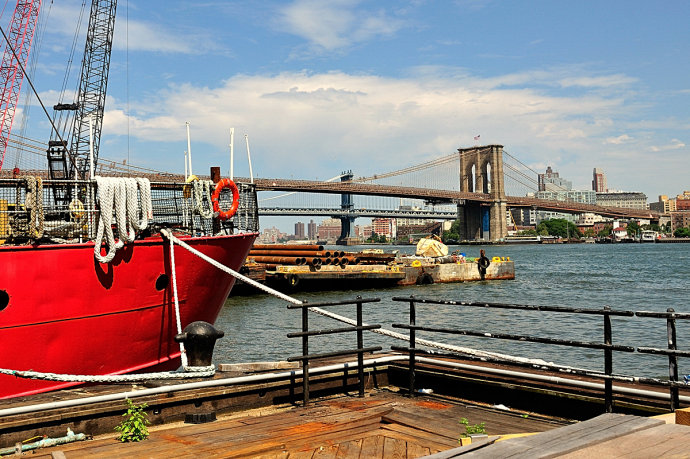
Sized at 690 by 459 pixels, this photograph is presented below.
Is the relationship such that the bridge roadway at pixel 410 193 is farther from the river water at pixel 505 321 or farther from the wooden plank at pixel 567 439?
the wooden plank at pixel 567 439

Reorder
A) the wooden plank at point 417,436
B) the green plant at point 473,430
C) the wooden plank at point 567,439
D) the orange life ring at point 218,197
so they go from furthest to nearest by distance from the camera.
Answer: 1. the orange life ring at point 218,197
2. the green plant at point 473,430
3. the wooden plank at point 417,436
4. the wooden plank at point 567,439

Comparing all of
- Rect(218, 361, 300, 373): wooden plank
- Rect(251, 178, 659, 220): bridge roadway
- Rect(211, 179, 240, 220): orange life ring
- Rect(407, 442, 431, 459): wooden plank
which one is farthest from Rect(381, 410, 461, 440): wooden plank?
Rect(251, 178, 659, 220): bridge roadway

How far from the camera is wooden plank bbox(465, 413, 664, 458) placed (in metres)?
3.18

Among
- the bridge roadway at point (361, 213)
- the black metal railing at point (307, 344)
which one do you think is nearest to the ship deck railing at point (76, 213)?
the black metal railing at point (307, 344)

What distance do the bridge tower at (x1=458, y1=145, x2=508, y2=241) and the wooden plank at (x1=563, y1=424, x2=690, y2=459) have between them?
379ft

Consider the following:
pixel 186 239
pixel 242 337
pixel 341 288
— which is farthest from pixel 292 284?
pixel 186 239

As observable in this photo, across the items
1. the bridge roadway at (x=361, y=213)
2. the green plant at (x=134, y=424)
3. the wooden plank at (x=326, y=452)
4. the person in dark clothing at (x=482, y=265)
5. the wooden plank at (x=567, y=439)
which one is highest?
the bridge roadway at (x=361, y=213)

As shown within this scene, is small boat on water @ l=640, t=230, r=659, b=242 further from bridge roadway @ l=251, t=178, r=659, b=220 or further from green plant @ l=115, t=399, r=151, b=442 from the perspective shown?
green plant @ l=115, t=399, r=151, b=442

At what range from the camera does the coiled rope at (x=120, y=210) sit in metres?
8.64

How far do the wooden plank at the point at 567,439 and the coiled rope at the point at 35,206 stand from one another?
22.2 ft

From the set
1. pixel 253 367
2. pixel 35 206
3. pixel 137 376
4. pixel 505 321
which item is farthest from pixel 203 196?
pixel 505 321

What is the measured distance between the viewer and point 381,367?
23.8 ft

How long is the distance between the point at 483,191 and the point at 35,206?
126m

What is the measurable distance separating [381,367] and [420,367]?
435 millimetres
